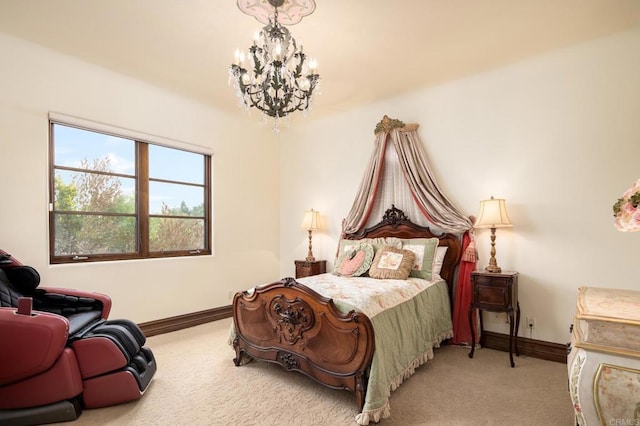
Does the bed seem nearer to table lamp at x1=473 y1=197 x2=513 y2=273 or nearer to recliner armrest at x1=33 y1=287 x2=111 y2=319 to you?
table lamp at x1=473 y1=197 x2=513 y2=273

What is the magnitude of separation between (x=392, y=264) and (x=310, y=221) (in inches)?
66.7

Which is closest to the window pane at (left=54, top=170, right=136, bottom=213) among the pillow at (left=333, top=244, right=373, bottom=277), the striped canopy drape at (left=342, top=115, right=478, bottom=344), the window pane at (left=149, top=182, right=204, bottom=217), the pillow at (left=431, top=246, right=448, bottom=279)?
the window pane at (left=149, top=182, right=204, bottom=217)

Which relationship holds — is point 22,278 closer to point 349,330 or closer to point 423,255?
point 349,330

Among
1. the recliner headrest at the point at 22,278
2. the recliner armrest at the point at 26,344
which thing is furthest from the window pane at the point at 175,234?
the recliner armrest at the point at 26,344

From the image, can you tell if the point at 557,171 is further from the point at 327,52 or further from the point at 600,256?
the point at 327,52

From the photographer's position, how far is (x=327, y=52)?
10.5 feet

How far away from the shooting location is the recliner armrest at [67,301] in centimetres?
273

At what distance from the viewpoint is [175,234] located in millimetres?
4293

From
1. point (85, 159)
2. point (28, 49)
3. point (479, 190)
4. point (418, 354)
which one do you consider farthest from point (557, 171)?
point (28, 49)

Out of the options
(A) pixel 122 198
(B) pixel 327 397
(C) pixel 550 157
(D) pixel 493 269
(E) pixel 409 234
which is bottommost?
(B) pixel 327 397

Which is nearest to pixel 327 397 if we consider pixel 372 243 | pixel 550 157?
pixel 372 243

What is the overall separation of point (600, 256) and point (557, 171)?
2.80 ft

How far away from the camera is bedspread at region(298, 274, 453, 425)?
2.14 meters

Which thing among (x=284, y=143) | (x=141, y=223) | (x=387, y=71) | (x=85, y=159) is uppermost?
(x=387, y=71)
